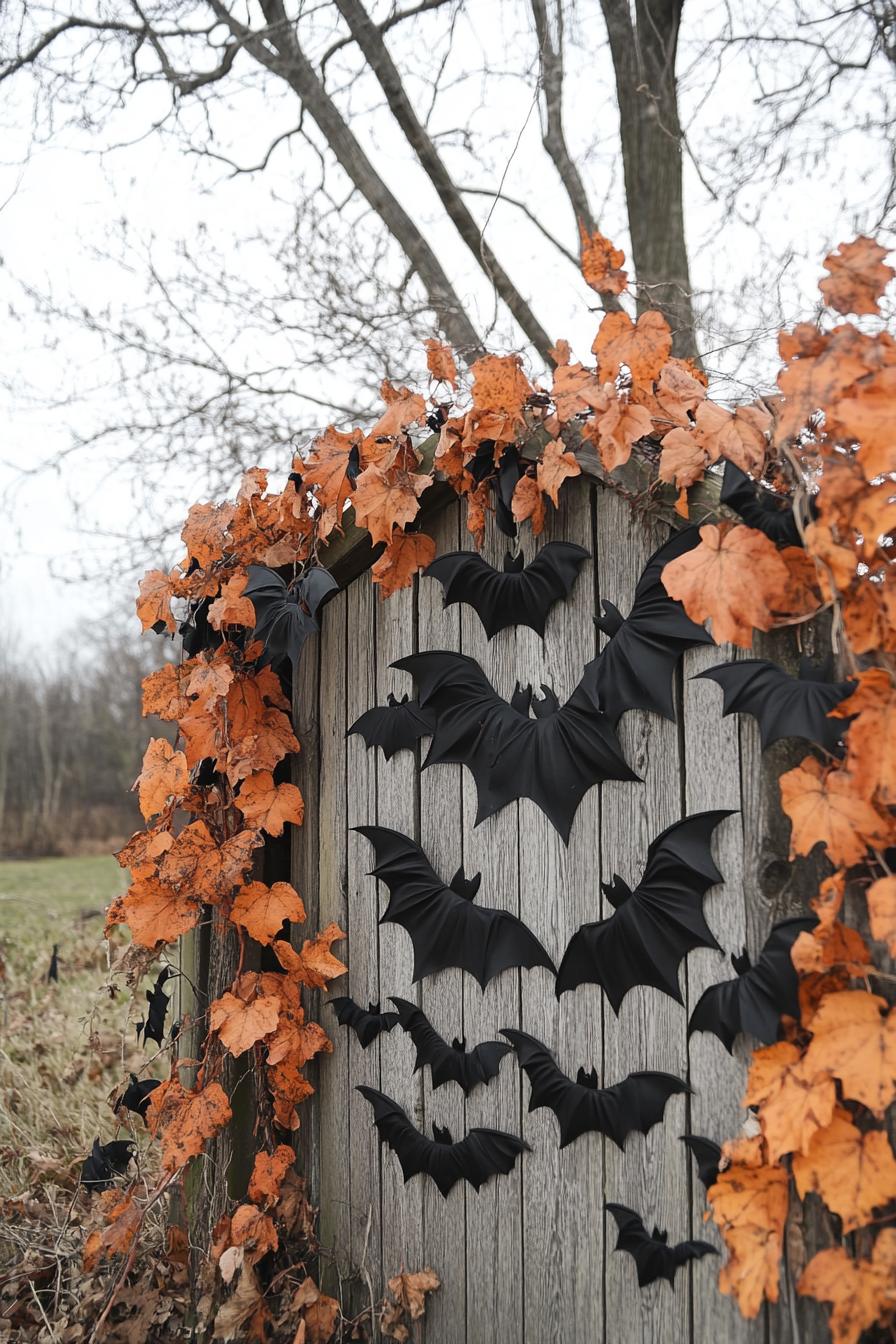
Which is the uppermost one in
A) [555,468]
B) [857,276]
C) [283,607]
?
[857,276]

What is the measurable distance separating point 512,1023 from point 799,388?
49.8 inches

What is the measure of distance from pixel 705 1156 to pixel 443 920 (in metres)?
0.66

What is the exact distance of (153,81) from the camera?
4.94 meters

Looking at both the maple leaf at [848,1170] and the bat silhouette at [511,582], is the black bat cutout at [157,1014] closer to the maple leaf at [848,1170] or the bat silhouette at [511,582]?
the bat silhouette at [511,582]

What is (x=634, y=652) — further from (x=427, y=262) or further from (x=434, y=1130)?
(x=427, y=262)

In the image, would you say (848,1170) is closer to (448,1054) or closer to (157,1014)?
(448,1054)

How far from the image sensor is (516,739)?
1.84 m

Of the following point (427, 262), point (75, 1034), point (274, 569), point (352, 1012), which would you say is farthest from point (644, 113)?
point (75, 1034)

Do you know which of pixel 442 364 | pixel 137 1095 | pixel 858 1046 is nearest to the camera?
pixel 858 1046

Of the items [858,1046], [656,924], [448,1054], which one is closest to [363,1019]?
[448,1054]

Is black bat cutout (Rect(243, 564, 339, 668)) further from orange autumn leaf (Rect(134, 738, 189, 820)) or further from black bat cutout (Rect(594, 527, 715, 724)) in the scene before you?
black bat cutout (Rect(594, 527, 715, 724))

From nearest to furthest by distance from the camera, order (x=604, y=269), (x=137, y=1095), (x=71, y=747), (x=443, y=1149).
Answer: (x=604, y=269) → (x=443, y=1149) → (x=137, y=1095) → (x=71, y=747)

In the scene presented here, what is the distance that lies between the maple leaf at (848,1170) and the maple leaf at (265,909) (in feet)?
3.87

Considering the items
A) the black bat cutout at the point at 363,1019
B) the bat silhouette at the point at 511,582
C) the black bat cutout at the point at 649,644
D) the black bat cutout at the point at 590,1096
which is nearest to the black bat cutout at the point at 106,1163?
the black bat cutout at the point at 363,1019
